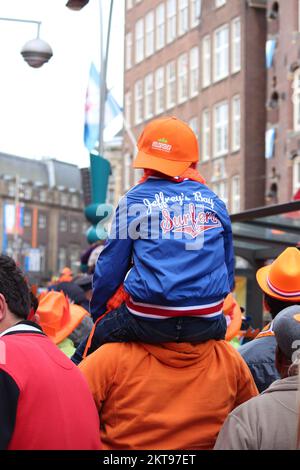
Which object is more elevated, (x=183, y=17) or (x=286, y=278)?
(x=183, y=17)

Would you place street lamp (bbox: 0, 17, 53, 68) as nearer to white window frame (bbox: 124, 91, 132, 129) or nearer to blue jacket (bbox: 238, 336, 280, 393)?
blue jacket (bbox: 238, 336, 280, 393)

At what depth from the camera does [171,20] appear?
2046 inches

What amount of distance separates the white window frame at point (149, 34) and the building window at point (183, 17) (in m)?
3.42

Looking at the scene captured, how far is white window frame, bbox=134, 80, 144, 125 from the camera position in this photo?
5584 centimetres

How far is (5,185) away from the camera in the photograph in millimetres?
119438

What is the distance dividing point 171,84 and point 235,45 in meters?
7.79

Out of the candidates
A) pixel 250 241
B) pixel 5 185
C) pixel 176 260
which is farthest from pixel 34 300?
pixel 5 185

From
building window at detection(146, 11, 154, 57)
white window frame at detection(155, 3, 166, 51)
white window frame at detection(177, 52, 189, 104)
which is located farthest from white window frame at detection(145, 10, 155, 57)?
white window frame at detection(177, 52, 189, 104)

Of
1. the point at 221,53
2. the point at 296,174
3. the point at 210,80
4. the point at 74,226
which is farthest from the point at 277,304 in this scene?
the point at 74,226

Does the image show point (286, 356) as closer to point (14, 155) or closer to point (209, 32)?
point (209, 32)

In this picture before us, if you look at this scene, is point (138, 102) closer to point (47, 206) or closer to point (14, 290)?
point (14, 290)

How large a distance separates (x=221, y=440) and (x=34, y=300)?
40.3 inches

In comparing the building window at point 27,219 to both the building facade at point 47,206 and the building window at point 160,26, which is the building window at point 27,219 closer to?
the building facade at point 47,206

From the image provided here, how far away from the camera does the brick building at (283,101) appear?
38.6 m
